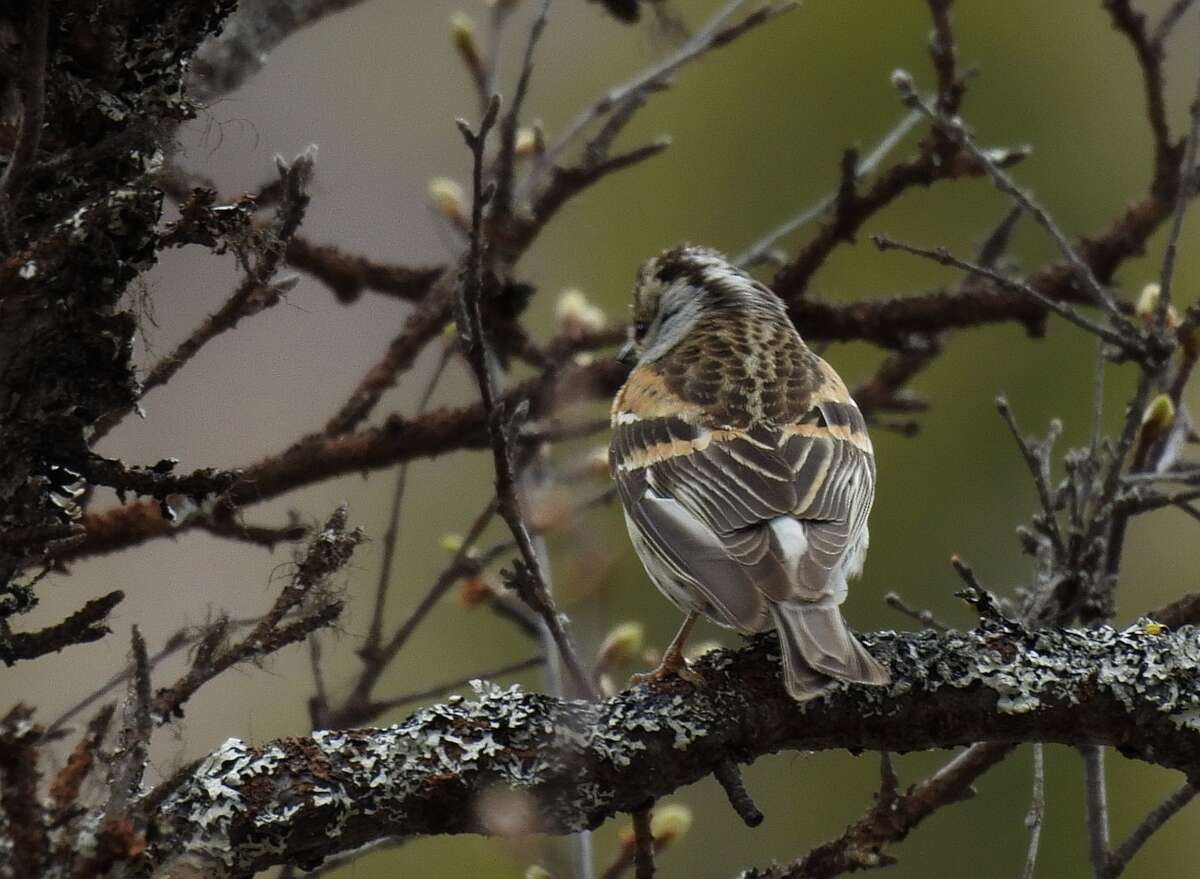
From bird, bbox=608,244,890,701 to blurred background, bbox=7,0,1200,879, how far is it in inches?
58.7

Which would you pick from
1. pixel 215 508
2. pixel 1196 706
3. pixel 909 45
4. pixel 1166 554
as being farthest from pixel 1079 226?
pixel 215 508

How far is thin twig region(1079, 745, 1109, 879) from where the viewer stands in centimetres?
331

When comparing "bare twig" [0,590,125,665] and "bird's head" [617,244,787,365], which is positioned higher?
"bird's head" [617,244,787,365]

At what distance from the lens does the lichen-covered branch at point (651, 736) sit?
2527 mm

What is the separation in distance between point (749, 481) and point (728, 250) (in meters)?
7.14

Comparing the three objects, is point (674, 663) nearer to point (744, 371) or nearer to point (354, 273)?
point (744, 371)

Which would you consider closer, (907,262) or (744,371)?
(744,371)

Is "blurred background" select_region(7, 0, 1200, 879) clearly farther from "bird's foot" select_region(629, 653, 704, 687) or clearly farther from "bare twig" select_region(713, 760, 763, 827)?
"bare twig" select_region(713, 760, 763, 827)

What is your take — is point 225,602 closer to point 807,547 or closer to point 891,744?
point 807,547

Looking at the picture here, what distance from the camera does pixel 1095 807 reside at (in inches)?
134

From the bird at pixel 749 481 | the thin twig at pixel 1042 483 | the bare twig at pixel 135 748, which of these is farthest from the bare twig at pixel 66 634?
the thin twig at pixel 1042 483

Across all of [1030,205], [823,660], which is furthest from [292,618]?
[1030,205]

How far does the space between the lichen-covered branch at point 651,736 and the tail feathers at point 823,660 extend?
56mm

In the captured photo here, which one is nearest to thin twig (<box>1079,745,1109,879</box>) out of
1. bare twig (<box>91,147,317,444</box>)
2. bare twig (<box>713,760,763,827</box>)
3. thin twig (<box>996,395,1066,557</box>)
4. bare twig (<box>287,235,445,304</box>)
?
thin twig (<box>996,395,1066,557</box>)
